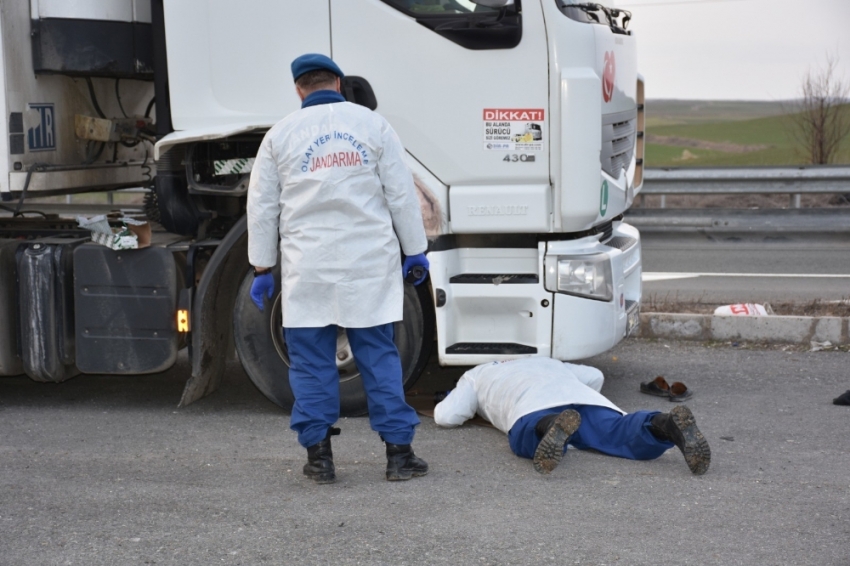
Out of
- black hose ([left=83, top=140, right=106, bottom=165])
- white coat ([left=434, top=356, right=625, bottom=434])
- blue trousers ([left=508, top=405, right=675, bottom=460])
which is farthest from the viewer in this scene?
black hose ([left=83, top=140, right=106, bottom=165])

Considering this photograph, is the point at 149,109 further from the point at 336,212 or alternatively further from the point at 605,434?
the point at 605,434

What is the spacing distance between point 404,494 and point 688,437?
1173 millimetres

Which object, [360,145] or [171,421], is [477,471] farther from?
[171,421]

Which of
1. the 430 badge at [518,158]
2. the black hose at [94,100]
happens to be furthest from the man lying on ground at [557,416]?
the black hose at [94,100]

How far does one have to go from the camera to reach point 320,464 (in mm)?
4605

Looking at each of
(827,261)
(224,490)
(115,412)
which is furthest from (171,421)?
(827,261)

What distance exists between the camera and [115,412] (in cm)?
597

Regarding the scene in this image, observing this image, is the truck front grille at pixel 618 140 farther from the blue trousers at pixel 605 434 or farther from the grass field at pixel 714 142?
the grass field at pixel 714 142

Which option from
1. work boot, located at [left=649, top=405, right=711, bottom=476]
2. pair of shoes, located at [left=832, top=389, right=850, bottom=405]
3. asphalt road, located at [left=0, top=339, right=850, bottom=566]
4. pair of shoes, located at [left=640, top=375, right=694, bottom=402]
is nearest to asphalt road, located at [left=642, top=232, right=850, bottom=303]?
pair of shoes, located at [left=640, top=375, right=694, bottom=402]

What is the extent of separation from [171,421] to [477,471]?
1.86m

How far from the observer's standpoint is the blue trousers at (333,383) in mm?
4621

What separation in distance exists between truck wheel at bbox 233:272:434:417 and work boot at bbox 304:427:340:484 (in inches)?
38.3

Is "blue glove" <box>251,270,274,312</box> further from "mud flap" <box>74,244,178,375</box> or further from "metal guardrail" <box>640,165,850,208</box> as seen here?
"metal guardrail" <box>640,165,850,208</box>

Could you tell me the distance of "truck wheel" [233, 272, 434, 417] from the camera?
18.3 feet
